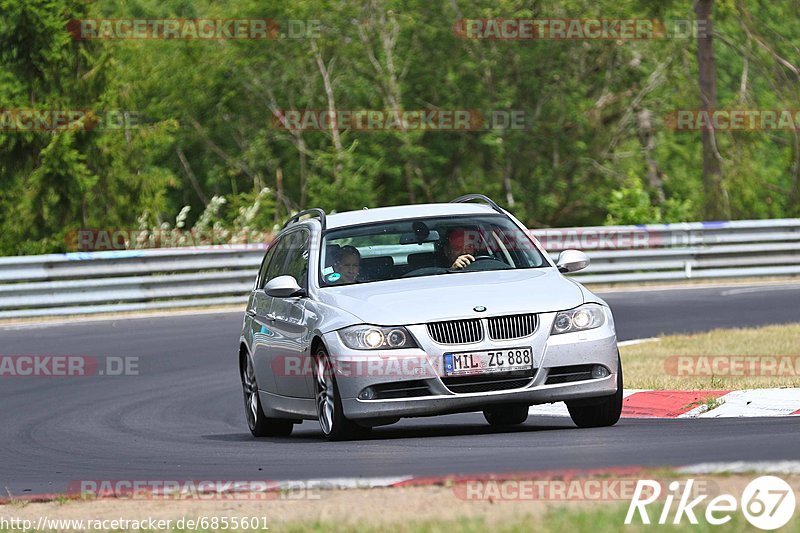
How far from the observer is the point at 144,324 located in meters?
23.2

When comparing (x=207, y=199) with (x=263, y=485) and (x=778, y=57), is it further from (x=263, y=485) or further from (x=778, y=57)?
(x=263, y=485)

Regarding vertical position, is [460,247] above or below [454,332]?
above

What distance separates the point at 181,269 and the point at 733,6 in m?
16.5

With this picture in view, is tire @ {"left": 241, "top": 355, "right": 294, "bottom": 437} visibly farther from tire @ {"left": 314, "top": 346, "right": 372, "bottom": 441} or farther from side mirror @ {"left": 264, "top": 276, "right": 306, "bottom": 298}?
tire @ {"left": 314, "top": 346, "right": 372, "bottom": 441}

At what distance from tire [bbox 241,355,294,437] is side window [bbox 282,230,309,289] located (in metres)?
0.90

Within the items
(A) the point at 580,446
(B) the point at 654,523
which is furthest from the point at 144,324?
(B) the point at 654,523

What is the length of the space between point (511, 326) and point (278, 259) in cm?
321

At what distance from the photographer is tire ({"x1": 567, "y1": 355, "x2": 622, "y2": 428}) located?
1095 cm

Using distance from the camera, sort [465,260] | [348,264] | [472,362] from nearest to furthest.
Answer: [472,362] < [348,264] < [465,260]

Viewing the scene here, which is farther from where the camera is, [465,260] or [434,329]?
[465,260]

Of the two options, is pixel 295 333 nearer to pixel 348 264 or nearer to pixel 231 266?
pixel 348 264

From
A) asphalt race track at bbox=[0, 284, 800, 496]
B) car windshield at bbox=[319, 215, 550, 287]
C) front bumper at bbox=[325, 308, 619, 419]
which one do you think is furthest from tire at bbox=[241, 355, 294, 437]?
front bumper at bbox=[325, 308, 619, 419]

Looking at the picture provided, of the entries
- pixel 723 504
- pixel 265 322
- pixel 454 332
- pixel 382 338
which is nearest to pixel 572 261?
pixel 454 332

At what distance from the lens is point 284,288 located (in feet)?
37.8
